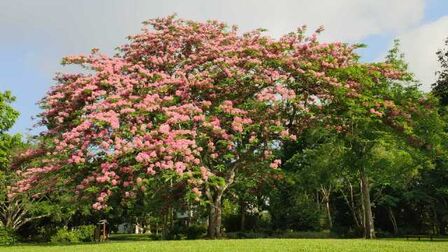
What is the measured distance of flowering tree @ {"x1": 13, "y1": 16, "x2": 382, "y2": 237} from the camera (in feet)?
78.4

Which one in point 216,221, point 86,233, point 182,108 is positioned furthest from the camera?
point 86,233

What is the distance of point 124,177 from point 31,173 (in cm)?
589

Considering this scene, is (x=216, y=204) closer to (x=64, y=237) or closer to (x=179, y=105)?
(x=179, y=105)

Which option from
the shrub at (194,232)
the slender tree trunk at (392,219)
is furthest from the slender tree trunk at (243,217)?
the slender tree trunk at (392,219)

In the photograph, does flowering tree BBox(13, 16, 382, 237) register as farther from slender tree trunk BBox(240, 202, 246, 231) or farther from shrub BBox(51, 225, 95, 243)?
slender tree trunk BBox(240, 202, 246, 231)

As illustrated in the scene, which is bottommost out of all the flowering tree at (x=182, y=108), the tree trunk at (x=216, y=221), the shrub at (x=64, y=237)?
the shrub at (x=64, y=237)

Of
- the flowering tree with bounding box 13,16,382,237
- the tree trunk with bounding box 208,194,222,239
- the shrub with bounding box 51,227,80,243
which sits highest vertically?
the flowering tree with bounding box 13,16,382,237

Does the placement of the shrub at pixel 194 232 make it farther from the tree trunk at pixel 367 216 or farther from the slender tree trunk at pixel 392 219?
the slender tree trunk at pixel 392 219

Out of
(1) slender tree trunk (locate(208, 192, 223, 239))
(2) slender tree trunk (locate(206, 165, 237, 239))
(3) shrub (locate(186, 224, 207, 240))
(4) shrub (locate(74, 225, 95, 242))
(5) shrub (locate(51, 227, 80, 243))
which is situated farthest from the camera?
(4) shrub (locate(74, 225, 95, 242))

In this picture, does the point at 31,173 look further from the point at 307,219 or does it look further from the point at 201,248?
the point at 307,219

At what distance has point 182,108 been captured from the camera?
24812mm

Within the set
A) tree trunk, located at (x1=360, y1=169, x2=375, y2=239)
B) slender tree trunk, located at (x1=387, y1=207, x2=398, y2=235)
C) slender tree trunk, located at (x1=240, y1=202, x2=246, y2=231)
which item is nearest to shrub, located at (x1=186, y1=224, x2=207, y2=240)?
slender tree trunk, located at (x1=240, y1=202, x2=246, y2=231)

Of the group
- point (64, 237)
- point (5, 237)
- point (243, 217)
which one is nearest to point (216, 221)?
point (5, 237)

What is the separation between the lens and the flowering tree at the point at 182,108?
23.9 metres
